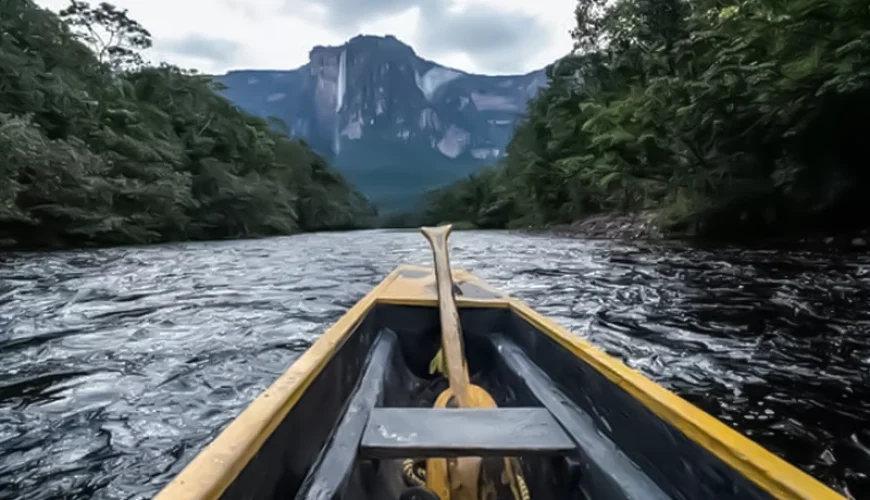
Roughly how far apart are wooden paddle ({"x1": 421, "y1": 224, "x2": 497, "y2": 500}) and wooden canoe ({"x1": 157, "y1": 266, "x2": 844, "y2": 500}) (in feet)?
0.43

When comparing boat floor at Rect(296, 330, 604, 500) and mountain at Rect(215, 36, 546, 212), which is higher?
mountain at Rect(215, 36, 546, 212)

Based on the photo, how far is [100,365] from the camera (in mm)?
3746

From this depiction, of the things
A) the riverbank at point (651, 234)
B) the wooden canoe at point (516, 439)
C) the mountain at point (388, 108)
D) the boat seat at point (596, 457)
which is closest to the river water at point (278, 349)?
the wooden canoe at point (516, 439)

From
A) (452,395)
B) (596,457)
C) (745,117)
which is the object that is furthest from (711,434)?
(745,117)

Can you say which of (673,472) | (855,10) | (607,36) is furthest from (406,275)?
(607,36)

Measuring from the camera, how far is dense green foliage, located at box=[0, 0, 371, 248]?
12898 mm

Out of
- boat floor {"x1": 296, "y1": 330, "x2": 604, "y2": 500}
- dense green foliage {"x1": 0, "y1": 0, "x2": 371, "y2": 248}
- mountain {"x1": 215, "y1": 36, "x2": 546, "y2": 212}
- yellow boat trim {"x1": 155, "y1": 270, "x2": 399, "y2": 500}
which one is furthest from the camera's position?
mountain {"x1": 215, "y1": 36, "x2": 546, "y2": 212}

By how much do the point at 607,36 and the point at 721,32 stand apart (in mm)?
12705

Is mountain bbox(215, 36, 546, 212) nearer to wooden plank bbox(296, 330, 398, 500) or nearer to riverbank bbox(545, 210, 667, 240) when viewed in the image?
riverbank bbox(545, 210, 667, 240)

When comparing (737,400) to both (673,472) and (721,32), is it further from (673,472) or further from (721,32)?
(721,32)

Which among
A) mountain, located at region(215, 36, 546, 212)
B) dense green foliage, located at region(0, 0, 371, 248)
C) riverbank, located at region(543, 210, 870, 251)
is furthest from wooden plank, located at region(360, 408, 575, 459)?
mountain, located at region(215, 36, 546, 212)

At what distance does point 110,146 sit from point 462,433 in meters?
18.3

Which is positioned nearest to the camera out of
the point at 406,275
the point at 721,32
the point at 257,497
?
the point at 257,497

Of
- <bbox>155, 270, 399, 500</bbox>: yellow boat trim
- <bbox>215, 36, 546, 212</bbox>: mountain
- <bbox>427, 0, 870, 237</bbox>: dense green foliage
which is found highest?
<bbox>215, 36, 546, 212</bbox>: mountain
